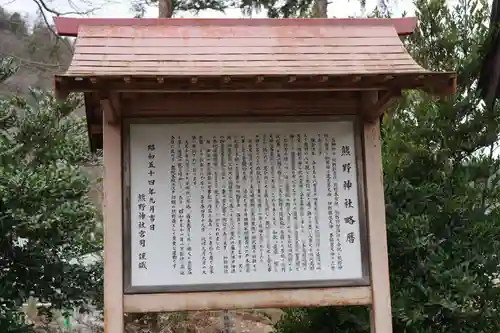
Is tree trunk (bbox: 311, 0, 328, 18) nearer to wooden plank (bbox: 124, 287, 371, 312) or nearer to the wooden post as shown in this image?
the wooden post

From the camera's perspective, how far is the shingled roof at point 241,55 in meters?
2.92

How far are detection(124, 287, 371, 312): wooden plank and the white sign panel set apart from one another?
80 mm

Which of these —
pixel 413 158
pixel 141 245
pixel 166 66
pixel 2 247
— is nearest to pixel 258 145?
pixel 166 66

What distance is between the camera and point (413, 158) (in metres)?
4.68

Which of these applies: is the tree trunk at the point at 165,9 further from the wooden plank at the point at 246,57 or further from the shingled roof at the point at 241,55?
the wooden plank at the point at 246,57

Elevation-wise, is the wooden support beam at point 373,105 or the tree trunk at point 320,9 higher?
the tree trunk at point 320,9

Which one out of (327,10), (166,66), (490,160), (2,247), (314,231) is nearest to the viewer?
(166,66)

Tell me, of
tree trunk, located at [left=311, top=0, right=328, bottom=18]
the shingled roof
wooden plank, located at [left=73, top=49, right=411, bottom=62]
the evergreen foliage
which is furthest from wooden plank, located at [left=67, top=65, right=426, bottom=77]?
tree trunk, located at [left=311, top=0, right=328, bottom=18]

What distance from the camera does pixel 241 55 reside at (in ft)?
11.2

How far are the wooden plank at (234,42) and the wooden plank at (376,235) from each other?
0.58 metres

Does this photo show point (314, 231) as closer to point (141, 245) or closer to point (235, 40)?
point (141, 245)

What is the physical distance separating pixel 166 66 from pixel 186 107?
37 cm

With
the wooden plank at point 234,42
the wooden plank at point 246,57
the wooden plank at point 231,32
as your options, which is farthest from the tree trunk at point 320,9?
the wooden plank at point 246,57

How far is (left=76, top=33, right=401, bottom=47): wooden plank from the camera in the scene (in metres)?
3.47
